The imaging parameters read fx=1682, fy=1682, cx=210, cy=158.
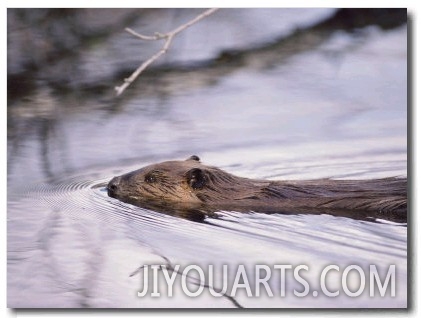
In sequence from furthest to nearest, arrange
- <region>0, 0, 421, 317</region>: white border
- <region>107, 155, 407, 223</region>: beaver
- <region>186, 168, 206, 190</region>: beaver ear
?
<region>186, 168, 206, 190</region>: beaver ear
<region>107, 155, 407, 223</region>: beaver
<region>0, 0, 421, 317</region>: white border

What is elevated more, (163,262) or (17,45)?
(17,45)

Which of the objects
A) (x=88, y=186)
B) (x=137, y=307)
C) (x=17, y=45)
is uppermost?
(x=17, y=45)

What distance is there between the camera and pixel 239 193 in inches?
261

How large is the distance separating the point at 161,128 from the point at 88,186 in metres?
0.37

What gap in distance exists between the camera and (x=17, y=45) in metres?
6.37

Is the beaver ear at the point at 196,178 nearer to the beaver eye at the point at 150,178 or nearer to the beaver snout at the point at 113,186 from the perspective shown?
the beaver eye at the point at 150,178

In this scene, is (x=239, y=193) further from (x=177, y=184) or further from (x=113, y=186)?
(x=113, y=186)

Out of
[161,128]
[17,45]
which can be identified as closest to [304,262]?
[161,128]

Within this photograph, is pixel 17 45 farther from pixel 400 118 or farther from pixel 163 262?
pixel 400 118

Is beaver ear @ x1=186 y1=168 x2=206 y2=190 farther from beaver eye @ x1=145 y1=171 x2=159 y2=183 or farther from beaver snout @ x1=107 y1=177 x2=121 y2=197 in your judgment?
beaver snout @ x1=107 y1=177 x2=121 y2=197

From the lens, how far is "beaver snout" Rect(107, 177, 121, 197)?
6688 millimetres

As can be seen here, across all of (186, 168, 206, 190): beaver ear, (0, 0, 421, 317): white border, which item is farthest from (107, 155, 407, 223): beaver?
(0, 0, 421, 317): white border
